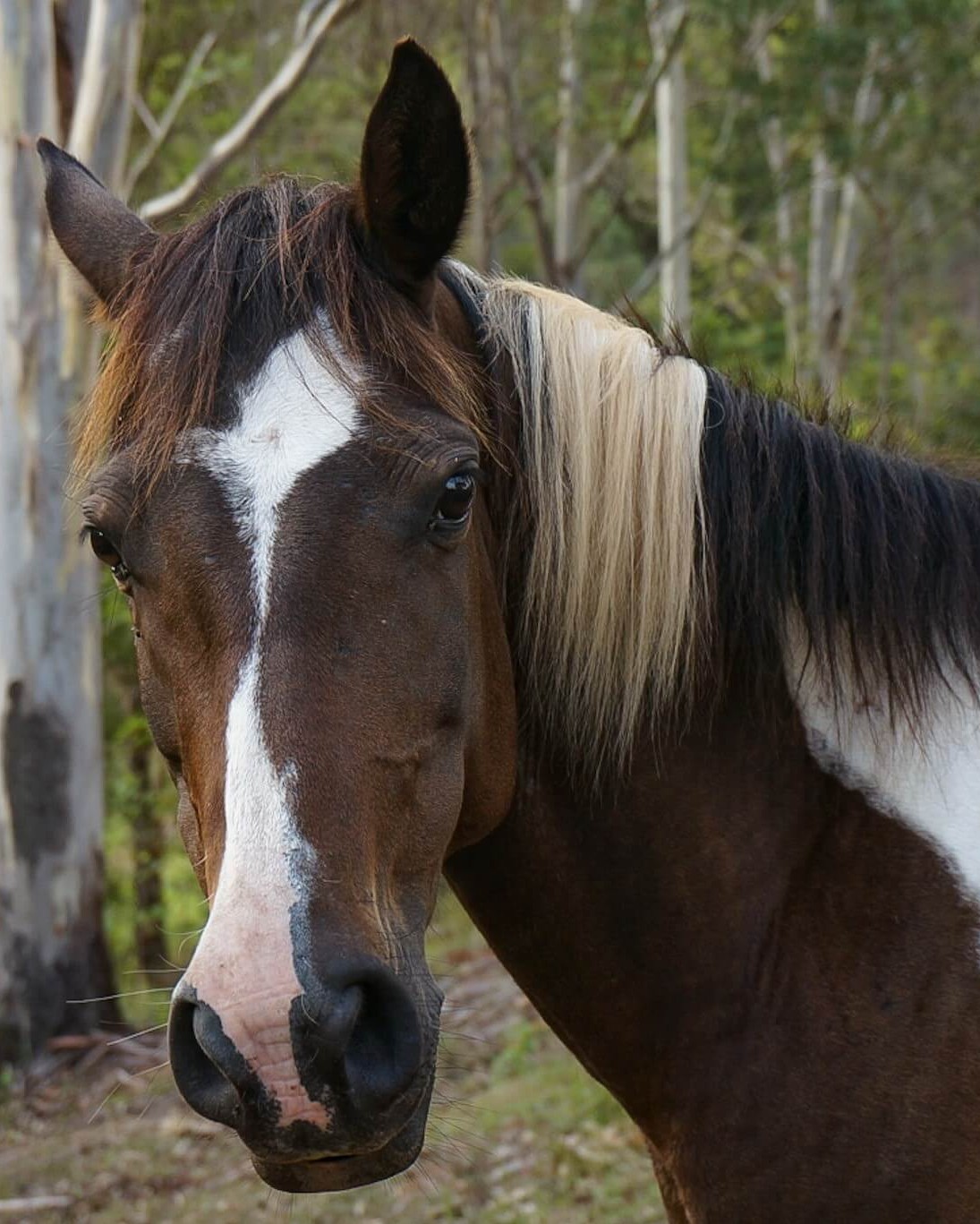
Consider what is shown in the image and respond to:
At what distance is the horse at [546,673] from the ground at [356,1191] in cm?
211

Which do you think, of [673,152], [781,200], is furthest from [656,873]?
[781,200]

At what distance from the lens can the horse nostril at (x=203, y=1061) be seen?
66.1 inches

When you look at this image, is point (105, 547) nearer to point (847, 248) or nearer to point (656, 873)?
point (656, 873)

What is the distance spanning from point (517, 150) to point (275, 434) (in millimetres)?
9310

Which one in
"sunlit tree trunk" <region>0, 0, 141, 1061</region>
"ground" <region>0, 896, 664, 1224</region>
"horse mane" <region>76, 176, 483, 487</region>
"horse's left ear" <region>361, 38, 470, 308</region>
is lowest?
"ground" <region>0, 896, 664, 1224</region>

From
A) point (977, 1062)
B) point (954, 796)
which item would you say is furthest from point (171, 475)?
point (977, 1062)

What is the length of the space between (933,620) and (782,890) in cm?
55

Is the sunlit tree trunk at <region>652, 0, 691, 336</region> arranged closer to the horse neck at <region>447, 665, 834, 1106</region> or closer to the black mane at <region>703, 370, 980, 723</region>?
the black mane at <region>703, 370, 980, 723</region>

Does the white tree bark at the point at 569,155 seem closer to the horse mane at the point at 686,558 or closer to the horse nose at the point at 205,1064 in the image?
the horse mane at the point at 686,558

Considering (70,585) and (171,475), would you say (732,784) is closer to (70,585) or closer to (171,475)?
(171,475)

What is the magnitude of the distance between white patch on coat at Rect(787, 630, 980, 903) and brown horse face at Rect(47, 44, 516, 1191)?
1.92 feet

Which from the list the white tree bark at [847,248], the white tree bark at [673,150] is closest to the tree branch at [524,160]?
the white tree bark at [673,150]

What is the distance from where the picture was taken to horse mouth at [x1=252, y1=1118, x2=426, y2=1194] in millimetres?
1828

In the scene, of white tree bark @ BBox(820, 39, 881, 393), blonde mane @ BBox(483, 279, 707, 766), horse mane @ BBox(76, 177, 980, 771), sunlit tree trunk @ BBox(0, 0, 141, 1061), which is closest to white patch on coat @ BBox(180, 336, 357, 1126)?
horse mane @ BBox(76, 177, 980, 771)
